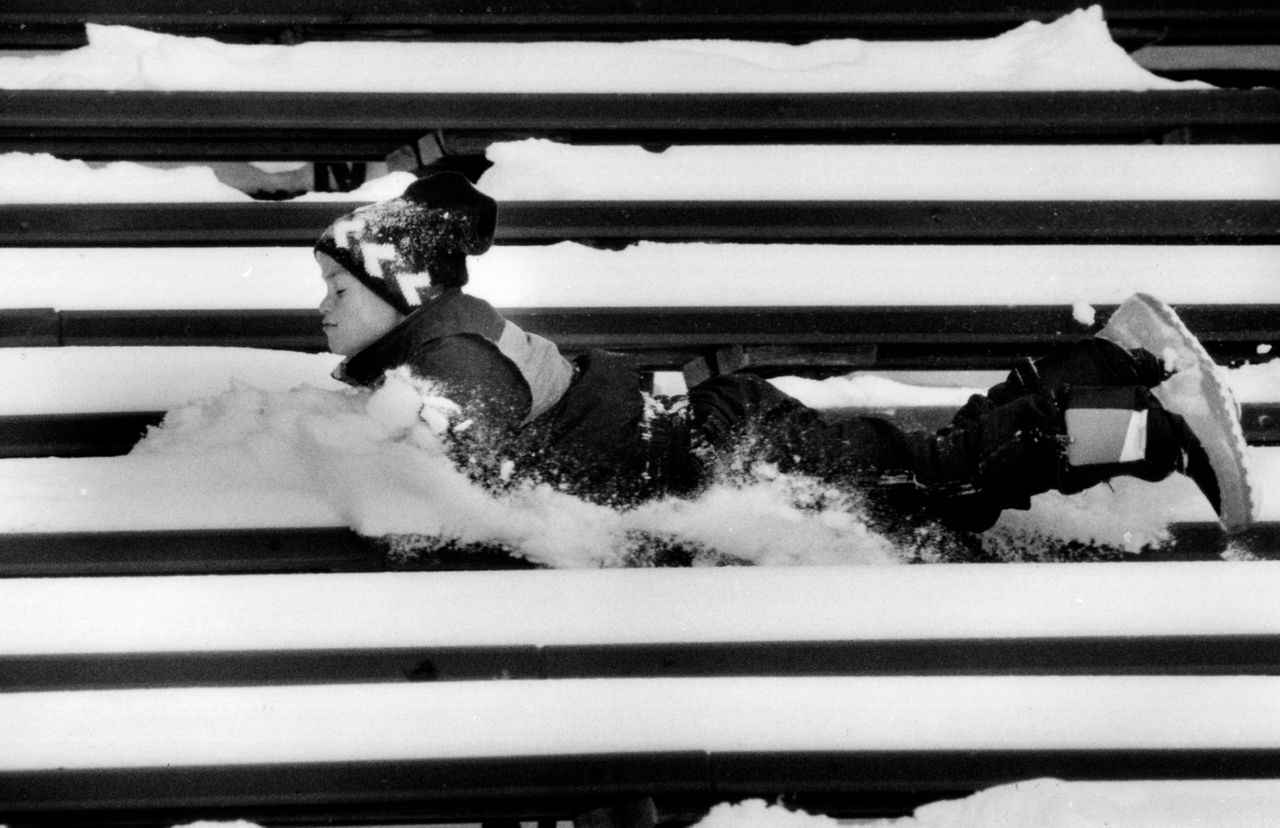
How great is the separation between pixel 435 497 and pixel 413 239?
0.55 metres

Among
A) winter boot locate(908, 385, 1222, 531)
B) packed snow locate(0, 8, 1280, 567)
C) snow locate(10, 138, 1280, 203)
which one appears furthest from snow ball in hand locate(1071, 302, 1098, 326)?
winter boot locate(908, 385, 1222, 531)

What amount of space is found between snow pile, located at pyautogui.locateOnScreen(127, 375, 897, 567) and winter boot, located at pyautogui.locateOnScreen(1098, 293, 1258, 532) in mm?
654

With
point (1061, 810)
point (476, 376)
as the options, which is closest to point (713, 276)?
point (476, 376)

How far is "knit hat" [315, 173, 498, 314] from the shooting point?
2773mm

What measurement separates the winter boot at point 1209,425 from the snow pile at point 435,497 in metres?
0.65

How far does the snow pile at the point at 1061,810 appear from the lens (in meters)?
2.64

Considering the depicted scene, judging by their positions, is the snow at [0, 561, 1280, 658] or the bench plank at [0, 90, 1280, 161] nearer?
the snow at [0, 561, 1280, 658]

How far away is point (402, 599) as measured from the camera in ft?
8.96

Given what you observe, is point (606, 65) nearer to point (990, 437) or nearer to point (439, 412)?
point (439, 412)

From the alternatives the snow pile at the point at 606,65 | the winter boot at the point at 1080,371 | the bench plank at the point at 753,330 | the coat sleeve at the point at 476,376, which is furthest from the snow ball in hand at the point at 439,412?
the winter boot at the point at 1080,371

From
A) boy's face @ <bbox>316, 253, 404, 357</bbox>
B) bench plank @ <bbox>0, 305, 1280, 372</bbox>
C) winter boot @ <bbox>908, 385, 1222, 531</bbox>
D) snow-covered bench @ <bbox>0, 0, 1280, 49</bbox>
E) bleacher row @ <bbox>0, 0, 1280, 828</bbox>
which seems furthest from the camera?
snow-covered bench @ <bbox>0, 0, 1280, 49</bbox>

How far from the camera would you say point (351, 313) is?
2.80 m

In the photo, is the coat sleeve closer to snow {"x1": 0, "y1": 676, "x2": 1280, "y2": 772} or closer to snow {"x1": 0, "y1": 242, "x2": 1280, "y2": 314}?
snow {"x1": 0, "y1": 242, "x2": 1280, "y2": 314}

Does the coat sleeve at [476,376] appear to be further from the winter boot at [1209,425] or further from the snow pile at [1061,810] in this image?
the winter boot at [1209,425]
